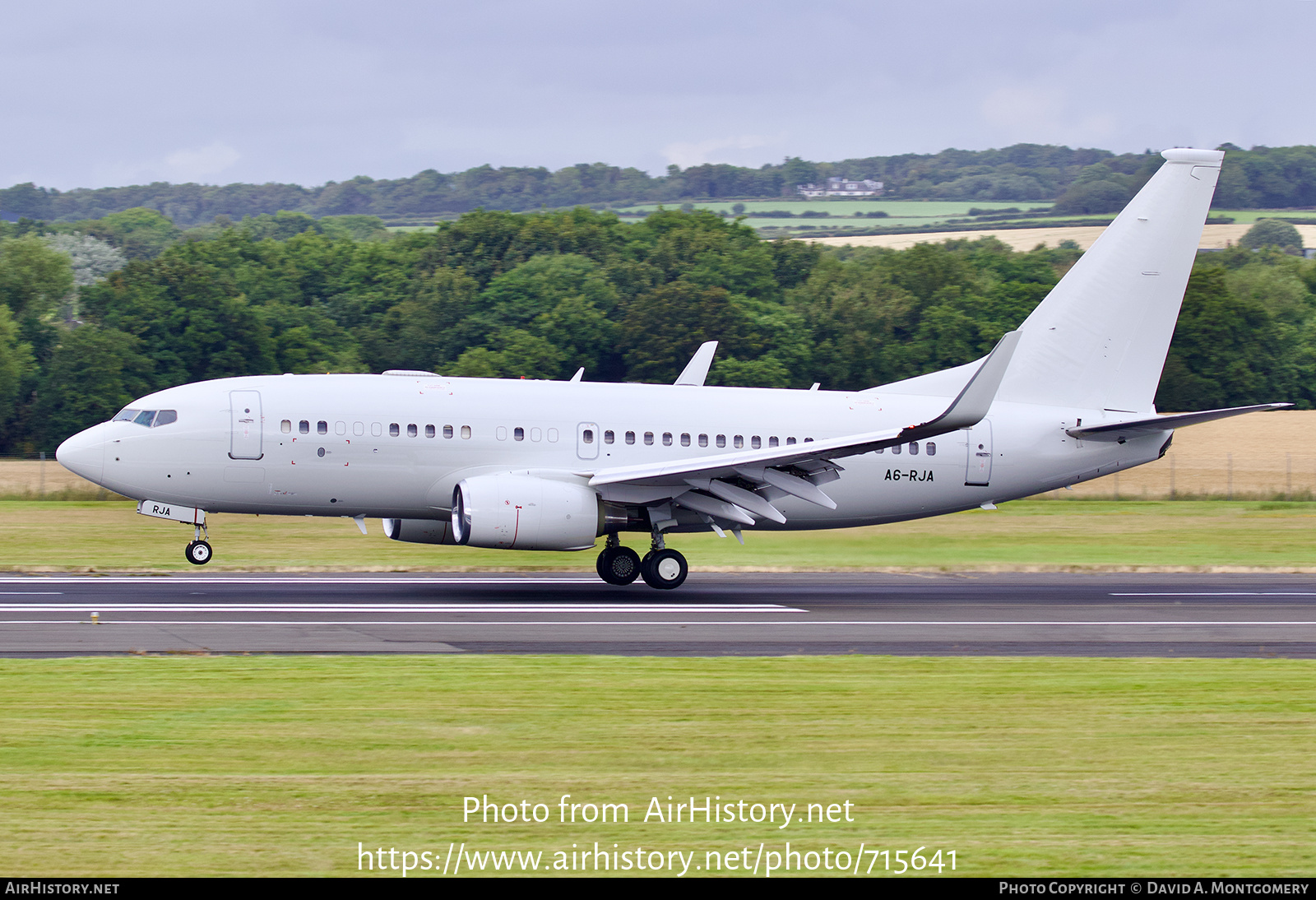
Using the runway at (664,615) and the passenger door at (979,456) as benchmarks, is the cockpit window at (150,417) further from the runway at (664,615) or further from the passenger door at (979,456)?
the passenger door at (979,456)

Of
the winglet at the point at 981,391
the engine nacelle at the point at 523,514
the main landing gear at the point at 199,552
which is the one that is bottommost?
the main landing gear at the point at 199,552

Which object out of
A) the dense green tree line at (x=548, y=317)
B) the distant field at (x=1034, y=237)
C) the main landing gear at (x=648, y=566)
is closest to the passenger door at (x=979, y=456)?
the main landing gear at (x=648, y=566)

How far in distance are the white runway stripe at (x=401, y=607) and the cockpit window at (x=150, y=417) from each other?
13.1 ft

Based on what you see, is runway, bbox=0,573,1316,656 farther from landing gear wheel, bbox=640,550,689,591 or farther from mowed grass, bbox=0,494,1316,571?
mowed grass, bbox=0,494,1316,571

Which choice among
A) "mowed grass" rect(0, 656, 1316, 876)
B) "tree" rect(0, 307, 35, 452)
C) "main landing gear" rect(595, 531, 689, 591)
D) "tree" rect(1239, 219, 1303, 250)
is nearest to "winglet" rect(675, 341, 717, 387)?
"main landing gear" rect(595, 531, 689, 591)

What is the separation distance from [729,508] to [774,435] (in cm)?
216

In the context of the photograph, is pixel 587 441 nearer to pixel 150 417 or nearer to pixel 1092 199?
pixel 150 417

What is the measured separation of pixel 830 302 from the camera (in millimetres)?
79125

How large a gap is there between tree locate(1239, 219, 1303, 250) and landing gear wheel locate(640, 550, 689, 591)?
12653 cm

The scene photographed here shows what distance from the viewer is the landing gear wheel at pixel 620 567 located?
26953mm

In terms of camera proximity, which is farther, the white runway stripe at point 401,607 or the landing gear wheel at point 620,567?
the landing gear wheel at point 620,567

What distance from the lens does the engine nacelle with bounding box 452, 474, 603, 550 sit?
79.5 ft

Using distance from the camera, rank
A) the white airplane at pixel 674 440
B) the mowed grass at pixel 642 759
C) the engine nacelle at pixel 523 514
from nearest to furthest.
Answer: the mowed grass at pixel 642 759, the engine nacelle at pixel 523 514, the white airplane at pixel 674 440

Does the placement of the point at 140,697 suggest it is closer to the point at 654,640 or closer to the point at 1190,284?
the point at 654,640
